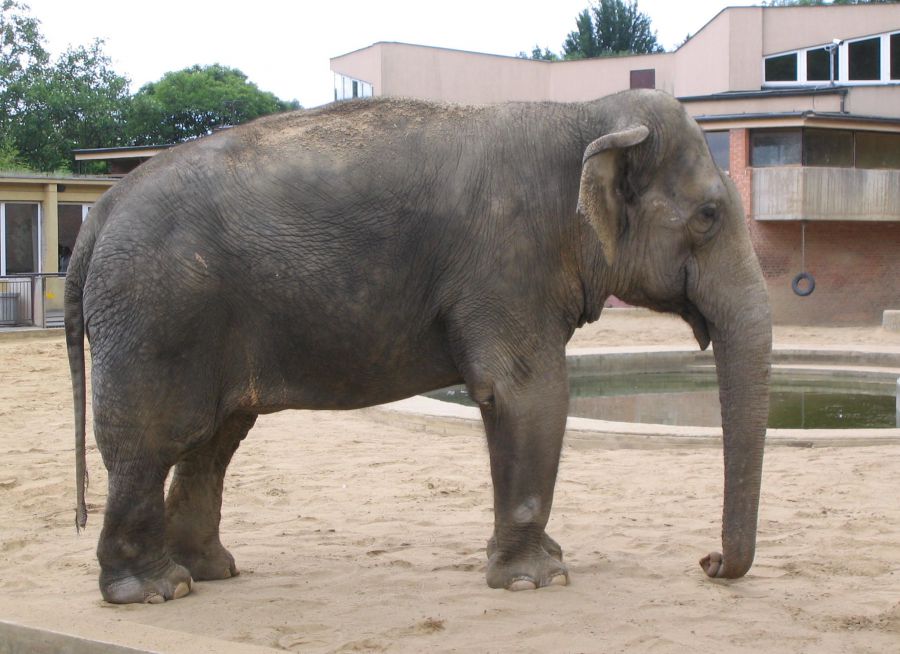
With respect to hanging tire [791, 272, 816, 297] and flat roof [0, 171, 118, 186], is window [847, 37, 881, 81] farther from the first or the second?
flat roof [0, 171, 118, 186]

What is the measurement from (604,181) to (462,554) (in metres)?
2.19

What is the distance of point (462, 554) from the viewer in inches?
241

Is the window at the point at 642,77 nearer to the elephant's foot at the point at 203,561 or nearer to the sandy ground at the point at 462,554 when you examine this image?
the sandy ground at the point at 462,554

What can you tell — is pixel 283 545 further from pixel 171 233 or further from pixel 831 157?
pixel 831 157

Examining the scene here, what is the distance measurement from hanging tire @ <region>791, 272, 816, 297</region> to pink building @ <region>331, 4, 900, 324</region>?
532 millimetres

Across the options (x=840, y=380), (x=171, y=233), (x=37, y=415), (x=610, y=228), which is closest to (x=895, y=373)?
(x=840, y=380)

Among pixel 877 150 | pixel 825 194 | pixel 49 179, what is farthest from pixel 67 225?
pixel 877 150

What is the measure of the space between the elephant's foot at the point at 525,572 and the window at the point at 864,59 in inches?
1232

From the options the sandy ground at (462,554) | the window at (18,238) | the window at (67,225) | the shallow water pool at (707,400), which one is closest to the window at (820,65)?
the shallow water pool at (707,400)

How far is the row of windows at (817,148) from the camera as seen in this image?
91.6 ft

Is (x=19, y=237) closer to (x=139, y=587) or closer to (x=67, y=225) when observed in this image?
(x=67, y=225)

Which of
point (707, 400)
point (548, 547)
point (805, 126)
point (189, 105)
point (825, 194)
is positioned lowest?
point (707, 400)

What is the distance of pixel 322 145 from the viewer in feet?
17.2

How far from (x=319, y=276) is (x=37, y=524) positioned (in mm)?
2860
